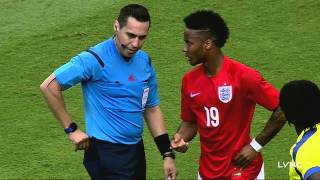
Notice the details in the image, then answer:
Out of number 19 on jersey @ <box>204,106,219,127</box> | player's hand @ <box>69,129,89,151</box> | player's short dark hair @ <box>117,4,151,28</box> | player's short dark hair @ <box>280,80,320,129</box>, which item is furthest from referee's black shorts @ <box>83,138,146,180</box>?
player's short dark hair @ <box>280,80,320,129</box>

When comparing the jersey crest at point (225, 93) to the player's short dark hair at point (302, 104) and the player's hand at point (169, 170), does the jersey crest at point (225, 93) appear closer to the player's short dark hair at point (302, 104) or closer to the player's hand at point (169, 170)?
the player's hand at point (169, 170)

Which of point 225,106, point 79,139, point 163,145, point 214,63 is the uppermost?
point 214,63

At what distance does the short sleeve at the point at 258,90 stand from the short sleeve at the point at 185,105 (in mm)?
446

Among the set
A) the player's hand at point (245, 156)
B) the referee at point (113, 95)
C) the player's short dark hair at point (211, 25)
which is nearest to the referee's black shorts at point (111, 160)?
the referee at point (113, 95)

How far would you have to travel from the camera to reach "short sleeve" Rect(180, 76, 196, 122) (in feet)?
17.6

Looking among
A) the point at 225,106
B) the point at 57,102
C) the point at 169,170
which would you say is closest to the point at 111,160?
the point at 169,170

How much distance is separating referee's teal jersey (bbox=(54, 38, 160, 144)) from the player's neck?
1.52ft

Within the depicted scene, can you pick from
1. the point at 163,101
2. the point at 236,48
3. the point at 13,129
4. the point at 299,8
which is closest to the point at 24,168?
the point at 13,129

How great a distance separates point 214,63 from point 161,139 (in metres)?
0.75

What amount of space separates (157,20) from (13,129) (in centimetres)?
297

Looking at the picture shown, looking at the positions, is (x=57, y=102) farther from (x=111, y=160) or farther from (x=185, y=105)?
(x=185, y=105)

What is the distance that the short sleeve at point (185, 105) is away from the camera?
5375 millimetres

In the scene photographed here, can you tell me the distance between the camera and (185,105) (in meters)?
5.46

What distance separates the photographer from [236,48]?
31.1 ft
